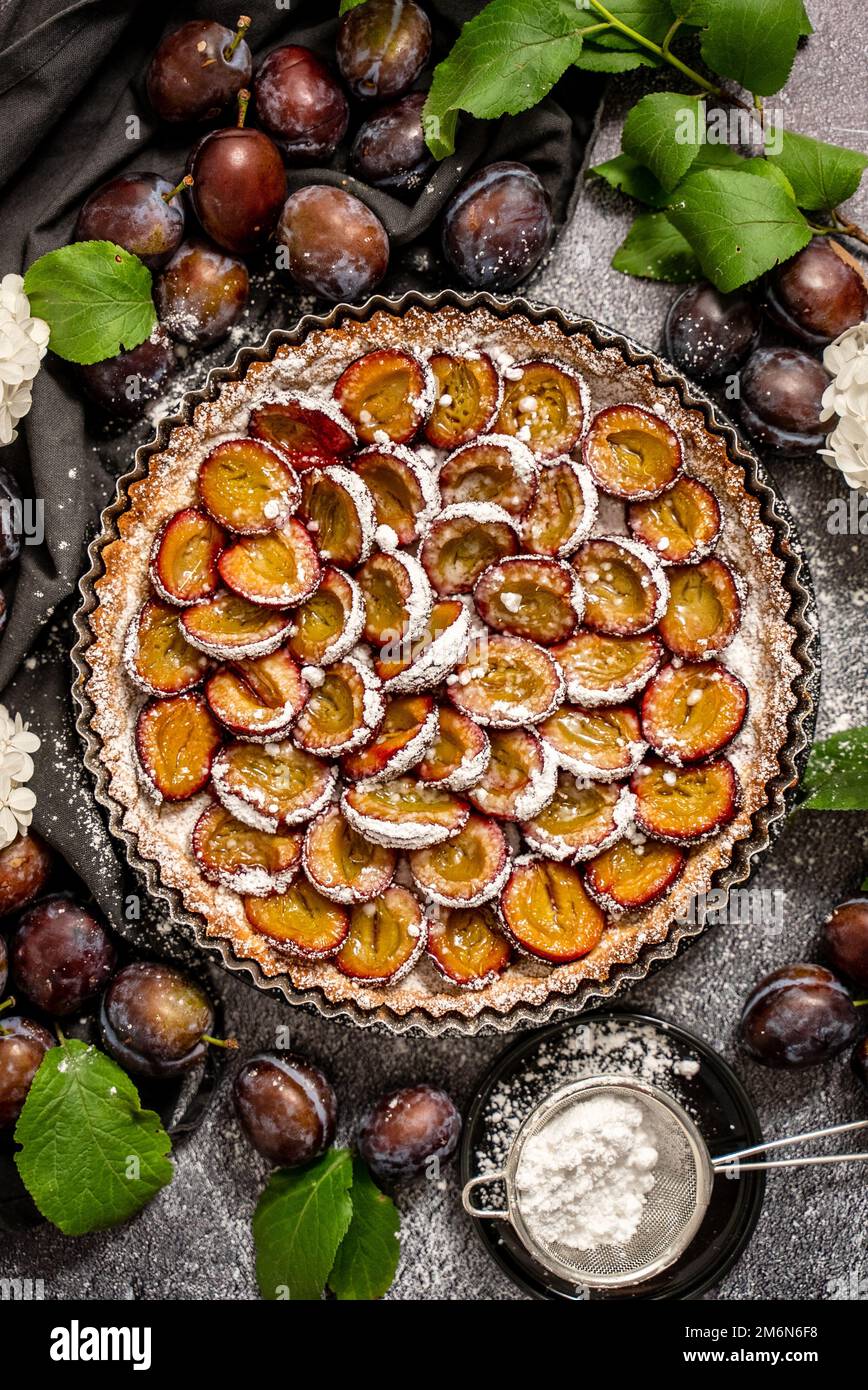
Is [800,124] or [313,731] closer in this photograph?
[313,731]

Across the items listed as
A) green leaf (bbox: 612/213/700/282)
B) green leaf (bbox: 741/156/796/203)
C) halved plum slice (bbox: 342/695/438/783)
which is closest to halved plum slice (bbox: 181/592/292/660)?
halved plum slice (bbox: 342/695/438/783)

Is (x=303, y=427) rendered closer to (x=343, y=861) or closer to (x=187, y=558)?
(x=187, y=558)

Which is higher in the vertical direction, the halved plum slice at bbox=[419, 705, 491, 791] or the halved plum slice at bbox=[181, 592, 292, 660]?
the halved plum slice at bbox=[181, 592, 292, 660]

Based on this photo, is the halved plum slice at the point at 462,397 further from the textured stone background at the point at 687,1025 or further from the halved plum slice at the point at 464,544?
the textured stone background at the point at 687,1025

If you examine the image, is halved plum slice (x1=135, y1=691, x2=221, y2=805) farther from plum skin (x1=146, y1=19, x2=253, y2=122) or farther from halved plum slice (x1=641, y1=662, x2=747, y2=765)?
plum skin (x1=146, y1=19, x2=253, y2=122)

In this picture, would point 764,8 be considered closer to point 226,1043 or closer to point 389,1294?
point 226,1043

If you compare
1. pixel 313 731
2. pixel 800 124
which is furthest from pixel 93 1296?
pixel 800 124

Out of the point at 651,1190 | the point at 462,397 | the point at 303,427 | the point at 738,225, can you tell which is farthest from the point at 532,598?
the point at 651,1190
